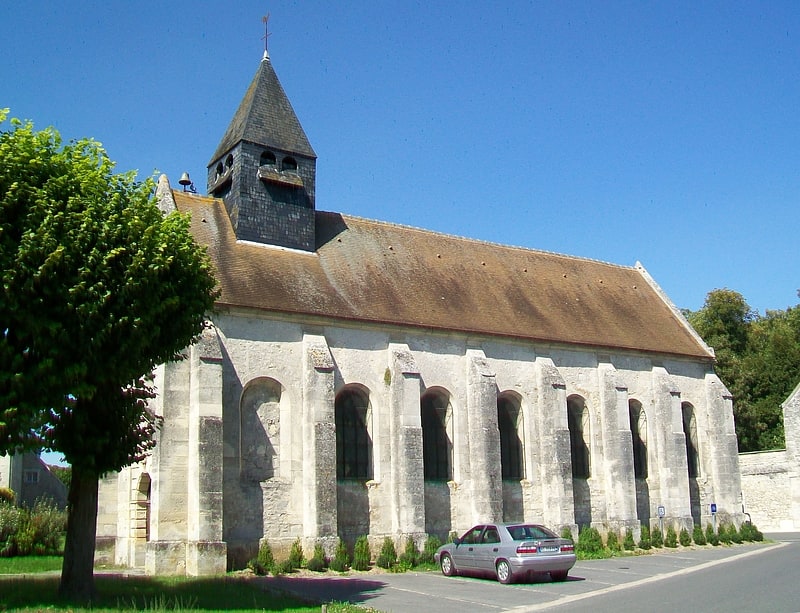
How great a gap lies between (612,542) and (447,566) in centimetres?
1008

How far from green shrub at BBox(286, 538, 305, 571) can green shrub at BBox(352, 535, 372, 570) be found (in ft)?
5.50

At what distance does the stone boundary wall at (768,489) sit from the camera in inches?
1620

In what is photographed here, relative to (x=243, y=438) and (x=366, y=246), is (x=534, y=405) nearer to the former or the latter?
(x=366, y=246)

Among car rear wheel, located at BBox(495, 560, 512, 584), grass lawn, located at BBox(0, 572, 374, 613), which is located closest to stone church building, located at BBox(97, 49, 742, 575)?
grass lawn, located at BBox(0, 572, 374, 613)

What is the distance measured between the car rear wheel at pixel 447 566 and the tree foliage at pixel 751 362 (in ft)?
115

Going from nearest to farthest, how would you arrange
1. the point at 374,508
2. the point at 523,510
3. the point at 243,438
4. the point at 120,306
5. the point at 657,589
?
1. the point at 120,306
2. the point at 657,589
3. the point at 243,438
4. the point at 374,508
5. the point at 523,510

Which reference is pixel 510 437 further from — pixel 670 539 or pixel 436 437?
pixel 670 539

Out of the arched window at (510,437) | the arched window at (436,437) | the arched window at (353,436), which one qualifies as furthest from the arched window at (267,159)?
the arched window at (510,437)

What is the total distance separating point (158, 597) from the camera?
15.3 m

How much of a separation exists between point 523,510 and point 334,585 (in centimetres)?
1114

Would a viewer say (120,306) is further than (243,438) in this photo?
No

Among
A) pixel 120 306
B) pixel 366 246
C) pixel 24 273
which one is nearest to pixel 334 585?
pixel 120 306

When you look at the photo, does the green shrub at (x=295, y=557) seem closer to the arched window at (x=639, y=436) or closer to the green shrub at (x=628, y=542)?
the green shrub at (x=628, y=542)

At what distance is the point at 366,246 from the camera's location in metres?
30.4
